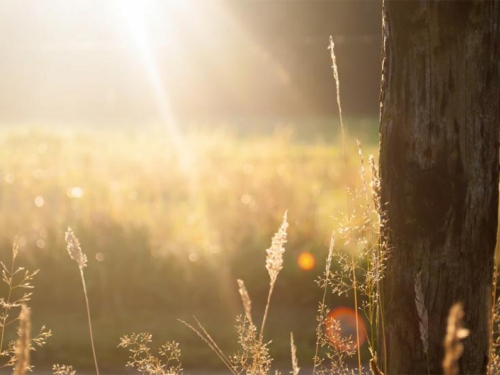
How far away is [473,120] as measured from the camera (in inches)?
97.8

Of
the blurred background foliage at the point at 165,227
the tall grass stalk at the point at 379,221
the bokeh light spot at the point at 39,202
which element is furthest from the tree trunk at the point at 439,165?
the bokeh light spot at the point at 39,202

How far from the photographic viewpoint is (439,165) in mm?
2498

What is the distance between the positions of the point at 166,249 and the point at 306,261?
1120mm

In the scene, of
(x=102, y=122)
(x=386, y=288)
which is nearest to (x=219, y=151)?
(x=386, y=288)

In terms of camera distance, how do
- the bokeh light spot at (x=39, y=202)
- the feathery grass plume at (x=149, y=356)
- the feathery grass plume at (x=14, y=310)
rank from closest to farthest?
1. the feathery grass plume at (x=14, y=310)
2. the feathery grass plume at (x=149, y=356)
3. the bokeh light spot at (x=39, y=202)

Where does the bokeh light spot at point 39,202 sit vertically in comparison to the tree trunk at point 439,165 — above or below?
below

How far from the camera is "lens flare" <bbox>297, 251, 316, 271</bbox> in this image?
6.15 meters

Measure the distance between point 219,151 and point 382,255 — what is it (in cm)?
749

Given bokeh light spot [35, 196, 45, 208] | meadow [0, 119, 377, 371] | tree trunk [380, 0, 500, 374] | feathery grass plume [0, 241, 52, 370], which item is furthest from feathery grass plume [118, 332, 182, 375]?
bokeh light spot [35, 196, 45, 208]

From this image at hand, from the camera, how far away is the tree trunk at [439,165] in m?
2.47

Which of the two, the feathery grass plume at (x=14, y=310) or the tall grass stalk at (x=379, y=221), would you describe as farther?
the feathery grass plume at (x=14, y=310)

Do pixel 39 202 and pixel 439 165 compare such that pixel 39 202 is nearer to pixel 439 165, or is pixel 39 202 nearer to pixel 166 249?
pixel 166 249

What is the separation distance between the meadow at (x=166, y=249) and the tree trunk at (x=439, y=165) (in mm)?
2997

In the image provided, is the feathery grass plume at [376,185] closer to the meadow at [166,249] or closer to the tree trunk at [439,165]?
the tree trunk at [439,165]
